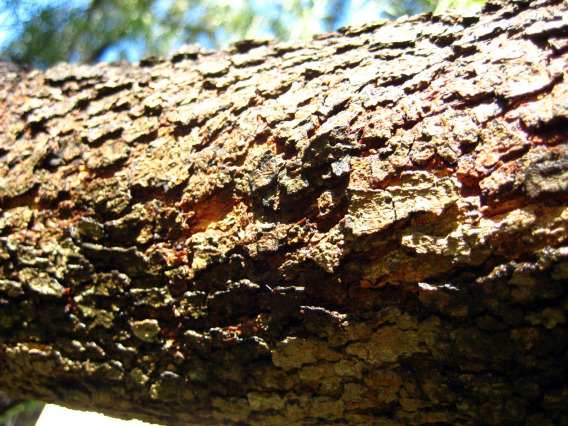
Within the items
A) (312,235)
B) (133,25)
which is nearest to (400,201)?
(312,235)

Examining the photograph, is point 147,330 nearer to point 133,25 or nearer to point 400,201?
point 400,201

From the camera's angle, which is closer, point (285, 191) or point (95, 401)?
point (285, 191)

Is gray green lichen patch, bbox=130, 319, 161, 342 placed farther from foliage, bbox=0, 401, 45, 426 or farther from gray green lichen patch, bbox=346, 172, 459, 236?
foliage, bbox=0, 401, 45, 426

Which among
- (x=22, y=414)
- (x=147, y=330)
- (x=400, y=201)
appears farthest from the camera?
(x=22, y=414)

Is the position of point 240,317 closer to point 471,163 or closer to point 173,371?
point 173,371

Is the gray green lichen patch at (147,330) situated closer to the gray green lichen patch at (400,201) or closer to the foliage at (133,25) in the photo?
the gray green lichen patch at (400,201)

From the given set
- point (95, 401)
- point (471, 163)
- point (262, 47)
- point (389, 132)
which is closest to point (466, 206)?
point (471, 163)

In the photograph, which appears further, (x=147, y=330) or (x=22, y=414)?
(x=22, y=414)

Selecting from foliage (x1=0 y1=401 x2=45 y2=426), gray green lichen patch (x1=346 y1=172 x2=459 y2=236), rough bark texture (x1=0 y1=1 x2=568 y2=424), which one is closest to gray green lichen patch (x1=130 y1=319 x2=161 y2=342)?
rough bark texture (x1=0 y1=1 x2=568 y2=424)
